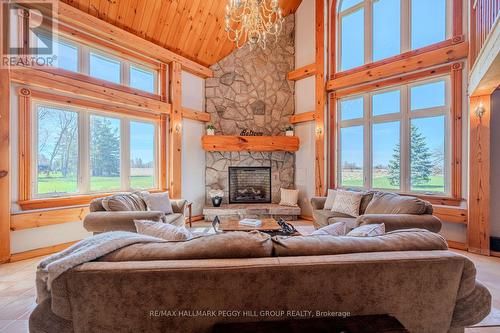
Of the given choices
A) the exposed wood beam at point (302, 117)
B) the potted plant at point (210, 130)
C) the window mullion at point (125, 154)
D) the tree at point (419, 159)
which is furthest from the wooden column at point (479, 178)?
the window mullion at point (125, 154)

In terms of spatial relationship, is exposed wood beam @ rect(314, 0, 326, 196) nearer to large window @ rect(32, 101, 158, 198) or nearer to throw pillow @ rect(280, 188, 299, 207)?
throw pillow @ rect(280, 188, 299, 207)

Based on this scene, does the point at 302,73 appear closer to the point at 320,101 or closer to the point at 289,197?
the point at 320,101

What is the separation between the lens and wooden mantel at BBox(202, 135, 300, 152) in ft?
18.0

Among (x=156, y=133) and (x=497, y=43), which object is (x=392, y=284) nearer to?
(x=497, y=43)

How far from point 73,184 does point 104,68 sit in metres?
2.04

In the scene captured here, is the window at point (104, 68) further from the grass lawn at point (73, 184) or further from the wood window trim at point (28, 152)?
the grass lawn at point (73, 184)

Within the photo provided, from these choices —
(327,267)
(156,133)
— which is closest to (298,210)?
(156,133)

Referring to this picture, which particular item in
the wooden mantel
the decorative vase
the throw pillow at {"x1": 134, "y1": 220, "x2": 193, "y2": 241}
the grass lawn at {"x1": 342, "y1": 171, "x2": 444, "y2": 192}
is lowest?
the decorative vase

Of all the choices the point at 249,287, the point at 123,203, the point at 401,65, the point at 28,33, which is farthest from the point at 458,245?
the point at 28,33

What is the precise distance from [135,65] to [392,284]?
5235mm

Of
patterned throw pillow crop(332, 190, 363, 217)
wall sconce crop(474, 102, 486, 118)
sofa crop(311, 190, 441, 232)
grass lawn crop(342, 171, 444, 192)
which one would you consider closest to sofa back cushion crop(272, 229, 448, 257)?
sofa crop(311, 190, 441, 232)

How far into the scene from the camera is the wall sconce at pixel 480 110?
3.48 metres

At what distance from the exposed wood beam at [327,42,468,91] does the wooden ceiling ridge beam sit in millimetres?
3145

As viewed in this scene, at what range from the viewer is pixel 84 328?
1124mm
